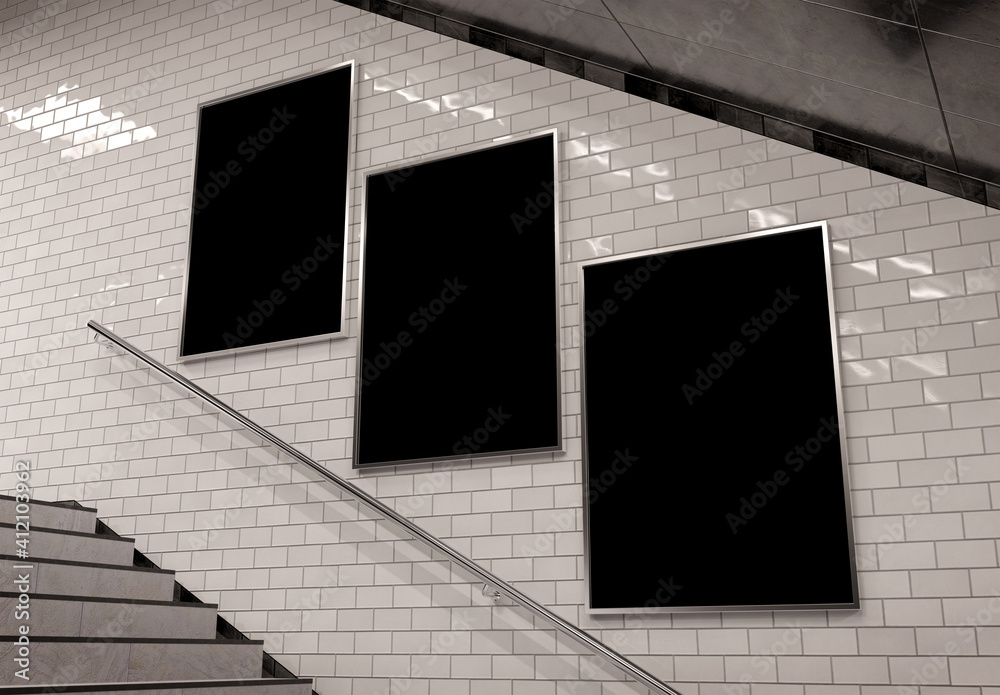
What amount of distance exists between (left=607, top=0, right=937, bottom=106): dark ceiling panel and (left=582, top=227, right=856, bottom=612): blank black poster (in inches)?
25.4

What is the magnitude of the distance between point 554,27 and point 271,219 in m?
1.76

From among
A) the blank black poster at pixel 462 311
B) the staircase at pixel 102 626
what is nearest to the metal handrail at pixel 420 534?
the blank black poster at pixel 462 311

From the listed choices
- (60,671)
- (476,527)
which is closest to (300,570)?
(476,527)

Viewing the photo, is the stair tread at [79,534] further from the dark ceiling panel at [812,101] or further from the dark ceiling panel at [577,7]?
the dark ceiling panel at [812,101]

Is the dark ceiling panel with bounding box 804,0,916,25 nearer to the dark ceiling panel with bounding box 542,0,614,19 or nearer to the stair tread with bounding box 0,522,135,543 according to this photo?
the dark ceiling panel with bounding box 542,0,614,19

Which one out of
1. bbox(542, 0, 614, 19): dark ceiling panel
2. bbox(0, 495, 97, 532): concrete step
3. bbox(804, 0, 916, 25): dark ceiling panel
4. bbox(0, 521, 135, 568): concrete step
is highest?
bbox(542, 0, 614, 19): dark ceiling panel

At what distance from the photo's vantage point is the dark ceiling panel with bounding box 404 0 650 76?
3984 mm

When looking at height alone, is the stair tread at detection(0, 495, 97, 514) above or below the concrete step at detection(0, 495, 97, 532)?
above

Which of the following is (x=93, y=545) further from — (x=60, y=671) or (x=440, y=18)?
(x=440, y=18)

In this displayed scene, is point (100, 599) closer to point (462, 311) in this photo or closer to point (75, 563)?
point (75, 563)

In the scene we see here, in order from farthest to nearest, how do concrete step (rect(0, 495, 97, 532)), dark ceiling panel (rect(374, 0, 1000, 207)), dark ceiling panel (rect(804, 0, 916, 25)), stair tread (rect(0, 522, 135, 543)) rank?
1. concrete step (rect(0, 495, 97, 532))
2. stair tread (rect(0, 522, 135, 543))
3. dark ceiling panel (rect(374, 0, 1000, 207))
4. dark ceiling panel (rect(804, 0, 916, 25))

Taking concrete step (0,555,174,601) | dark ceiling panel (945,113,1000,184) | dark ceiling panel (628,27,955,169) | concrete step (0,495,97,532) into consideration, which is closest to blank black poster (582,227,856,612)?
dark ceiling panel (628,27,955,169)

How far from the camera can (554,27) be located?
418 cm

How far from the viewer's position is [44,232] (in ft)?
18.2
